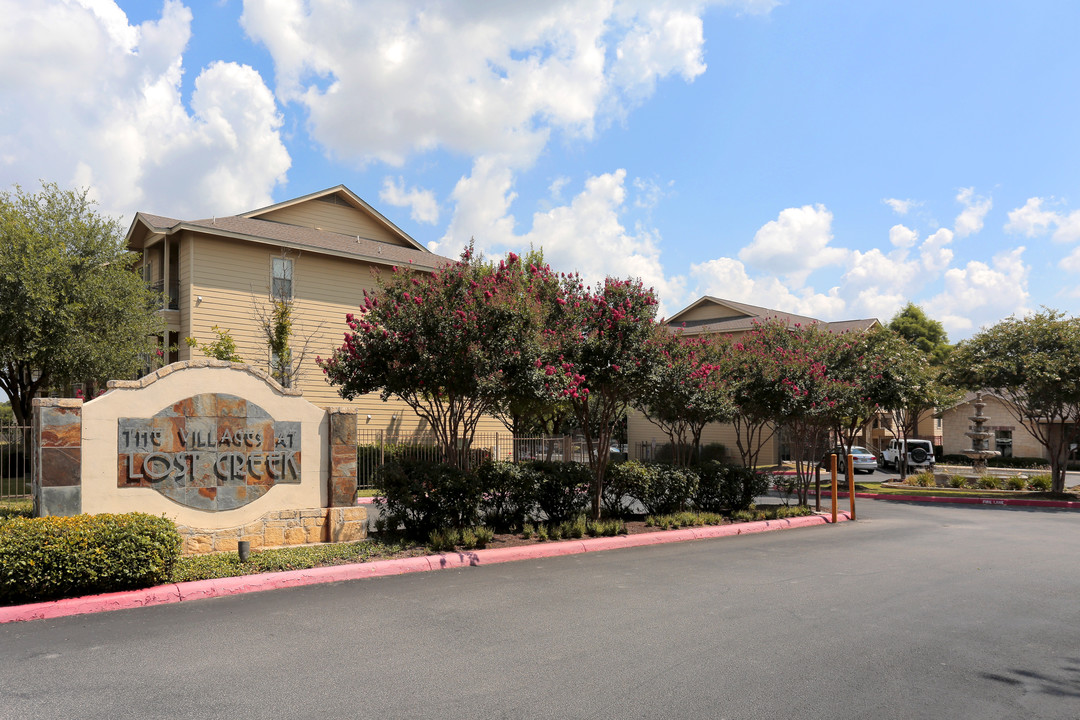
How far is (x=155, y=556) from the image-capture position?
827 cm

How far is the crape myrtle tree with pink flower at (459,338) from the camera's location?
1126 cm

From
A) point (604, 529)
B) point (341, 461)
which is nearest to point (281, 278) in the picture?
point (341, 461)

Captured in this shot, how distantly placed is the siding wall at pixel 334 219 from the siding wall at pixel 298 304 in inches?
118

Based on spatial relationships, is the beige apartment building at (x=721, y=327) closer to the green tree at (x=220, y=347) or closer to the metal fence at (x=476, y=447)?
the metal fence at (x=476, y=447)

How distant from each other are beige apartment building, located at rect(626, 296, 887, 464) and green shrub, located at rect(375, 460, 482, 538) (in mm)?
25220

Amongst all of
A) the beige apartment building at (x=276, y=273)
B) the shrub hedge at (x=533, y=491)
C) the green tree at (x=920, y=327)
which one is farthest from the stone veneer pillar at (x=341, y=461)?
the green tree at (x=920, y=327)

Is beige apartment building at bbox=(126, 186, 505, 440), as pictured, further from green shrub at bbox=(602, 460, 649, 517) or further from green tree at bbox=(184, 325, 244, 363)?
green shrub at bbox=(602, 460, 649, 517)

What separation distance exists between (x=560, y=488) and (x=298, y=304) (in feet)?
49.3

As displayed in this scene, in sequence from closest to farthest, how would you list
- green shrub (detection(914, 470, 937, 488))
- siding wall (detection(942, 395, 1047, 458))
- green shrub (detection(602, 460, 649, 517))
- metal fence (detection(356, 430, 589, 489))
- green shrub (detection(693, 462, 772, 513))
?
green shrub (detection(602, 460, 649, 517)) < green shrub (detection(693, 462, 772, 513)) < metal fence (detection(356, 430, 589, 489)) < green shrub (detection(914, 470, 937, 488)) < siding wall (detection(942, 395, 1047, 458))

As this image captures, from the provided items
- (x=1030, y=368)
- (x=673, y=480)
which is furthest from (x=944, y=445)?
(x=673, y=480)

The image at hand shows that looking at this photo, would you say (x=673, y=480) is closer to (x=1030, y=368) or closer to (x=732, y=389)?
(x=732, y=389)

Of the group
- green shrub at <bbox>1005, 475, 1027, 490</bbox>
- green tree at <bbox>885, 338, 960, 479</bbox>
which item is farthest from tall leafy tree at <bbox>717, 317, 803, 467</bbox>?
green shrub at <bbox>1005, 475, 1027, 490</bbox>

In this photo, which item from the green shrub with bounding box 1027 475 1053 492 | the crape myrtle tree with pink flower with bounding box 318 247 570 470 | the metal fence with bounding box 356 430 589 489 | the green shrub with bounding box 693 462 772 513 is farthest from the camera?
the green shrub with bounding box 1027 475 1053 492

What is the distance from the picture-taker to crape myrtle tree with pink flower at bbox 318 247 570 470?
1126cm
